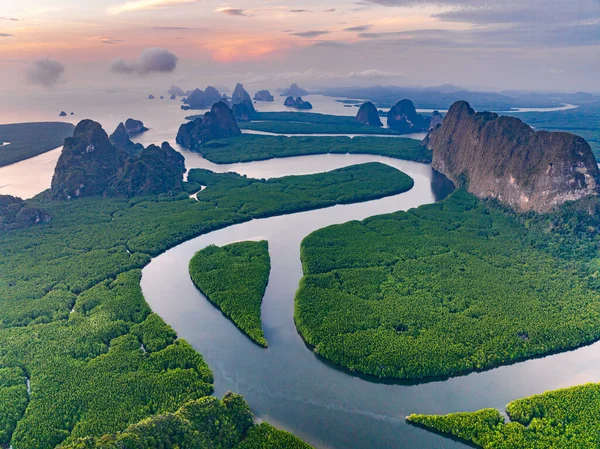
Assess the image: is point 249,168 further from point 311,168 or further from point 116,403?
point 116,403

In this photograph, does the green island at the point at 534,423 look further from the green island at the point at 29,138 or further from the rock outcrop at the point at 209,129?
the green island at the point at 29,138

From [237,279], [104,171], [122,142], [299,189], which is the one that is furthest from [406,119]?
[237,279]

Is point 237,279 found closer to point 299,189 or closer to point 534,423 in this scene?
point 534,423

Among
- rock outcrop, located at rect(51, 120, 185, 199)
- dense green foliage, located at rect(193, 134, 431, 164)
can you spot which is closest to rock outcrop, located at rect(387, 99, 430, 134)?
dense green foliage, located at rect(193, 134, 431, 164)

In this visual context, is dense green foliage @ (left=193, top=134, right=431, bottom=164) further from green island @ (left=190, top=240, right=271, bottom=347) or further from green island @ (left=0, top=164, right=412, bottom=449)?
green island @ (left=190, top=240, right=271, bottom=347)

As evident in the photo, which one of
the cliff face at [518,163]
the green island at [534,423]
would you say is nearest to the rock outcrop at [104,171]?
the cliff face at [518,163]

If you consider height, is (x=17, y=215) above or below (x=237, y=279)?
above

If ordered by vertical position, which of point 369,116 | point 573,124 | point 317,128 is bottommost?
point 317,128
